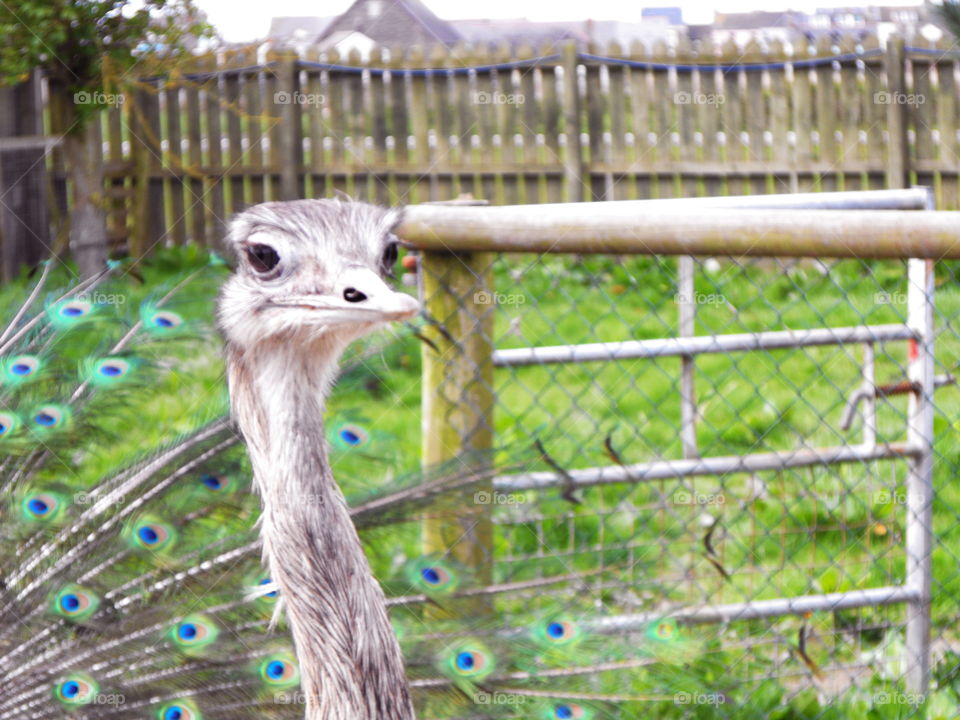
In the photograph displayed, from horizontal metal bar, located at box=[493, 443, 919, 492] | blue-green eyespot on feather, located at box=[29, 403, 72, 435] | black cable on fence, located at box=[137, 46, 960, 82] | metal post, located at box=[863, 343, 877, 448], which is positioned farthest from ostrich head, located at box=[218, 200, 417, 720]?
black cable on fence, located at box=[137, 46, 960, 82]

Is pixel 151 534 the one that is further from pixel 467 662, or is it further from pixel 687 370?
pixel 687 370

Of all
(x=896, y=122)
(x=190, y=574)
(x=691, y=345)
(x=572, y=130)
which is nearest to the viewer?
(x=190, y=574)

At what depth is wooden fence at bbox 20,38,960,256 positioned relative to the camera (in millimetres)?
7293

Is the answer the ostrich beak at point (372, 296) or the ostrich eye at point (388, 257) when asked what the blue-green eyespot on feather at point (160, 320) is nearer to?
the ostrich eye at point (388, 257)

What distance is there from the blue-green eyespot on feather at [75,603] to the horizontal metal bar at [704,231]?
3.15ft

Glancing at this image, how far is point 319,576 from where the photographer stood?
72.0 inches

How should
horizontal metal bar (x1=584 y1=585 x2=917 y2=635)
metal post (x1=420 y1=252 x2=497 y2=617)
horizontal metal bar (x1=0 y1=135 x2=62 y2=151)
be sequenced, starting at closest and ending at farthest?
metal post (x1=420 y1=252 x2=497 y2=617) < horizontal metal bar (x1=584 y1=585 x2=917 y2=635) < horizontal metal bar (x1=0 y1=135 x2=62 y2=151)

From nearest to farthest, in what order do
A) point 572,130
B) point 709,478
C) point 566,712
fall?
point 566,712
point 709,478
point 572,130

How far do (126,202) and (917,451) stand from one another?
5.60 metres

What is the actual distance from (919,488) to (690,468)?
54 centimetres

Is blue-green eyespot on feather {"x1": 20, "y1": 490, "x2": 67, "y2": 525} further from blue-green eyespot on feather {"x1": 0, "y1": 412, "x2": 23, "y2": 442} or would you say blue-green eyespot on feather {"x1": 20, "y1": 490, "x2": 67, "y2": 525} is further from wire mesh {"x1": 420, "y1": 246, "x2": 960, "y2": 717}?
wire mesh {"x1": 420, "y1": 246, "x2": 960, "y2": 717}

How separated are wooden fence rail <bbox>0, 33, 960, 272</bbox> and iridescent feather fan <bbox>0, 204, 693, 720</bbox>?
16.3 feet

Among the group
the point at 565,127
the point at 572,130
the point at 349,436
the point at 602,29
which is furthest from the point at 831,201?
the point at 602,29

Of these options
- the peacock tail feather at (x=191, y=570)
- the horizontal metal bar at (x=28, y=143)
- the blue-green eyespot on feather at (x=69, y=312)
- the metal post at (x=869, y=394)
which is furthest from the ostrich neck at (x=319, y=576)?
the horizontal metal bar at (x=28, y=143)
